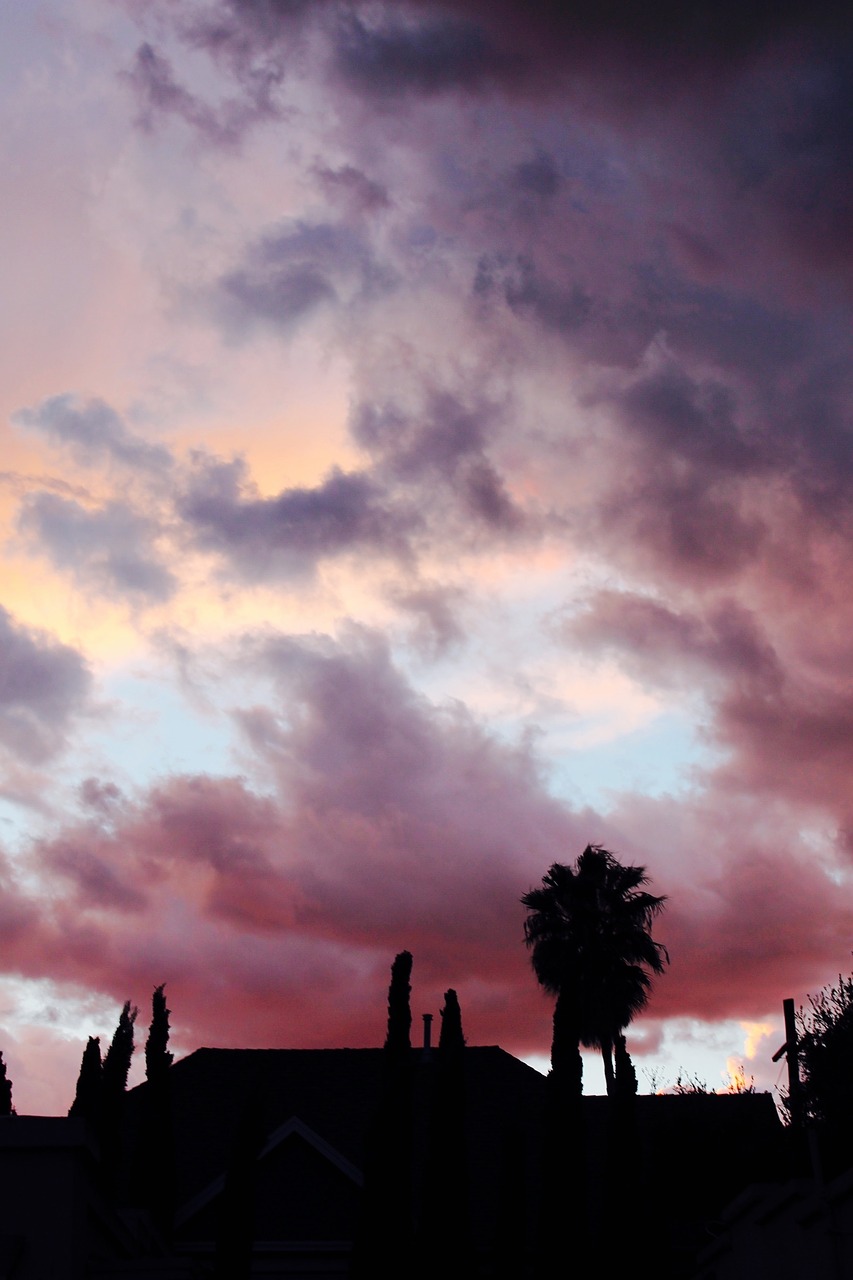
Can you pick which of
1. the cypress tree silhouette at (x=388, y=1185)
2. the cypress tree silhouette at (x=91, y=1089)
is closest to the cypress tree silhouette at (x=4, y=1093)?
the cypress tree silhouette at (x=91, y=1089)

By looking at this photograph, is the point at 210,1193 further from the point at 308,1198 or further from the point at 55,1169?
the point at 55,1169

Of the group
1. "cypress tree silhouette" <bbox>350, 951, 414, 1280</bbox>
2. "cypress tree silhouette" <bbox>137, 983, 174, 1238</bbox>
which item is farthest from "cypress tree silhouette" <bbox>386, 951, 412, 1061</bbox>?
"cypress tree silhouette" <bbox>137, 983, 174, 1238</bbox>

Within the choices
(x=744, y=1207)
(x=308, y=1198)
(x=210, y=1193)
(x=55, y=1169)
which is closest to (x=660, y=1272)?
(x=744, y=1207)

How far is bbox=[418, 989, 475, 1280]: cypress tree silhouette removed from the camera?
3325cm

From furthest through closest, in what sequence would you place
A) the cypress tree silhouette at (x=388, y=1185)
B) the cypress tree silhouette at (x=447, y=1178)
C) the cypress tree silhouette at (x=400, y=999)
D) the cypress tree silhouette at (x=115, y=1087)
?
the cypress tree silhouette at (x=115, y=1087) → the cypress tree silhouette at (x=400, y=999) → the cypress tree silhouette at (x=447, y=1178) → the cypress tree silhouette at (x=388, y=1185)

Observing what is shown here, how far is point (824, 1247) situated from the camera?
74.1 ft

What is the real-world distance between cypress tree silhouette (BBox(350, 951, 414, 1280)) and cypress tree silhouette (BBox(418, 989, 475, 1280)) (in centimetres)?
75

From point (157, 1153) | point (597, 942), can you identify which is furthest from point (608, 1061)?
point (157, 1153)

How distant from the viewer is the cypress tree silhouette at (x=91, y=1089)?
40281mm

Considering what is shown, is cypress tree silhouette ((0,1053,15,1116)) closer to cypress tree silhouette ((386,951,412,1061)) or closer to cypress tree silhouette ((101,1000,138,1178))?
cypress tree silhouette ((101,1000,138,1178))

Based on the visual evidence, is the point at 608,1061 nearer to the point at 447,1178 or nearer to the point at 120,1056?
the point at 447,1178

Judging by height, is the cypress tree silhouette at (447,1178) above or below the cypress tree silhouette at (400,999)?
below

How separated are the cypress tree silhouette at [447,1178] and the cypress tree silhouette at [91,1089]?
12182mm

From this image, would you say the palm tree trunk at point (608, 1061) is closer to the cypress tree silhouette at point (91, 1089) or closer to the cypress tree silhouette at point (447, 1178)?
the cypress tree silhouette at point (447, 1178)
